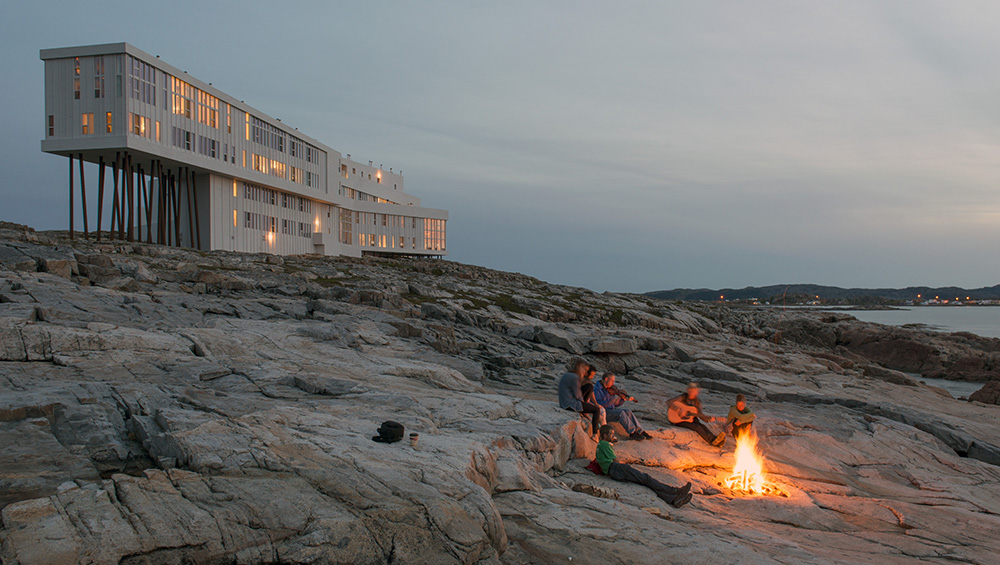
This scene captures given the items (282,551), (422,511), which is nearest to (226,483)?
(282,551)

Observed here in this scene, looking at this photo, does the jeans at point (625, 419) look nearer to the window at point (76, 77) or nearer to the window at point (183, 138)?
the window at point (183, 138)

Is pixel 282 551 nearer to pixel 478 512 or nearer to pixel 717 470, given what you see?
pixel 478 512

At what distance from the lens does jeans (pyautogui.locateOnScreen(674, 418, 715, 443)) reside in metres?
13.9

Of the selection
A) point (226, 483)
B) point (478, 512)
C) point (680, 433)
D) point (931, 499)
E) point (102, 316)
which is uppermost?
point (102, 316)

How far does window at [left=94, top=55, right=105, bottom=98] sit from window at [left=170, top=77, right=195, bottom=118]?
16.8 feet

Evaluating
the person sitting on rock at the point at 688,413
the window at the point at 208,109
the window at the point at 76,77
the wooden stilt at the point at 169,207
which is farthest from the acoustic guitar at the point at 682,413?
the wooden stilt at the point at 169,207

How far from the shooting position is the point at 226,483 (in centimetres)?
639

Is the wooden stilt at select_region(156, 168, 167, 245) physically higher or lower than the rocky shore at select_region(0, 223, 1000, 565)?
higher

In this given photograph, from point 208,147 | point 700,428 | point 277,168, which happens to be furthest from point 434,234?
point 700,428

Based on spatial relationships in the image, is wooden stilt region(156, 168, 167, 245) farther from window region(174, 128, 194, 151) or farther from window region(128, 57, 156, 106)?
window region(128, 57, 156, 106)

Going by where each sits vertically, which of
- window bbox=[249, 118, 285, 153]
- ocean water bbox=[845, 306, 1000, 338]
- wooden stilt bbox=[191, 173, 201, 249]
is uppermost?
window bbox=[249, 118, 285, 153]

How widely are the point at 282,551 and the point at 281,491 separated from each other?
2.85 ft

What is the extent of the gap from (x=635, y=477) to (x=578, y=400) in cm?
293

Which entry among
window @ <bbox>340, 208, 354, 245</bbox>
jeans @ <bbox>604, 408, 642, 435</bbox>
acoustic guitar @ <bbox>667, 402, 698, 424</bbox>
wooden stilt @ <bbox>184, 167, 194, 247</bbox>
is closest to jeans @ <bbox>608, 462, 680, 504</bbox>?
jeans @ <bbox>604, 408, 642, 435</bbox>
